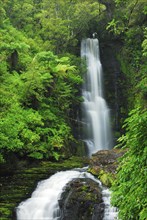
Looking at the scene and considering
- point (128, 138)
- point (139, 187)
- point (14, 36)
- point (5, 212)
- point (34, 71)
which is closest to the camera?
point (139, 187)

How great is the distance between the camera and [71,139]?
19969 millimetres

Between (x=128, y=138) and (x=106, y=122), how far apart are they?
62.0ft

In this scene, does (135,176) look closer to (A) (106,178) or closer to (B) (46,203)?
(B) (46,203)

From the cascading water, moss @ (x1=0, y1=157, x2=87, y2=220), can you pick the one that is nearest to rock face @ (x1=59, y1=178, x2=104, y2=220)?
the cascading water

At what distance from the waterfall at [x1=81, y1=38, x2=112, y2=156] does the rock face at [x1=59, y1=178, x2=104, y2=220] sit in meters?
9.60

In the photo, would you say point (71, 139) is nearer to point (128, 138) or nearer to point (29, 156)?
point (29, 156)

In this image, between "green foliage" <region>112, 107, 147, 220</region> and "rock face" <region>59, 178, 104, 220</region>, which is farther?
"rock face" <region>59, 178, 104, 220</region>

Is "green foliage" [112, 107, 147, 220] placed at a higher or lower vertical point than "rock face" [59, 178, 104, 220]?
higher

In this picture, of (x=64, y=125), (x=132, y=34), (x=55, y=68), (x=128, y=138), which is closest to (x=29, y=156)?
(x=64, y=125)

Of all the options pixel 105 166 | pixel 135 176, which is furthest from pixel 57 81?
pixel 135 176

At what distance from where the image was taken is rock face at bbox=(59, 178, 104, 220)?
1041 cm

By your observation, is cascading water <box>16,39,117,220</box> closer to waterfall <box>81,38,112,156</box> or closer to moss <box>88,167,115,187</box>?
waterfall <box>81,38,112,156</box>

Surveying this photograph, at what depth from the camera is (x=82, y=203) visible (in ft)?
34.8

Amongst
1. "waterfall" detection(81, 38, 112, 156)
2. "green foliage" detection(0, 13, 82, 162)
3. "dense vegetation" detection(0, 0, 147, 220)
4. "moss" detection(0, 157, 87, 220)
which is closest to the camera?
"dense vegetation" detection(0, 0, 147, 220)
